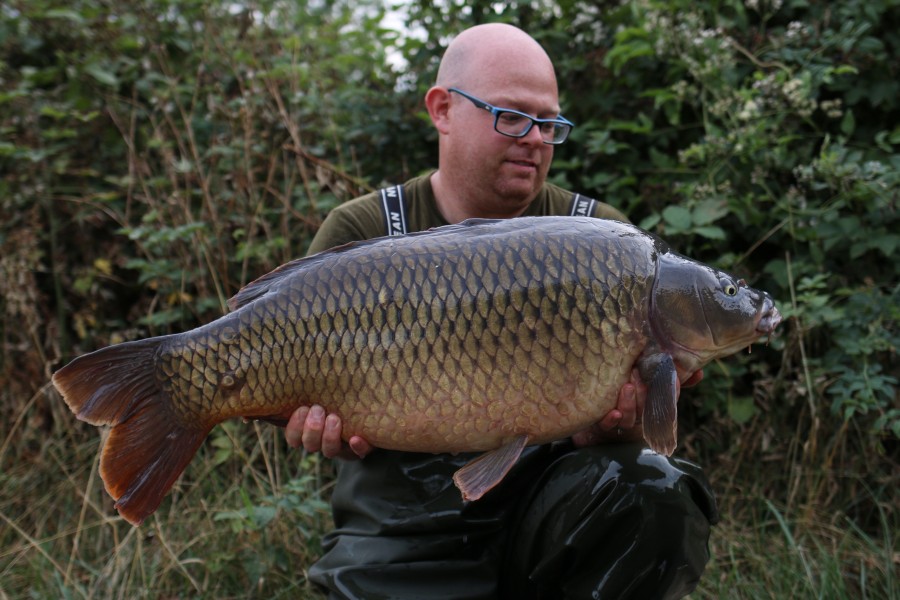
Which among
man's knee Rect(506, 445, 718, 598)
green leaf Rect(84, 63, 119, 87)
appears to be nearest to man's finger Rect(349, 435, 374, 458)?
man's knee Rect(506, 445, 718, 598)

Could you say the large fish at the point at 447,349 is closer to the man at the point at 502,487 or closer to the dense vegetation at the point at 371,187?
the man at the point at 502,487

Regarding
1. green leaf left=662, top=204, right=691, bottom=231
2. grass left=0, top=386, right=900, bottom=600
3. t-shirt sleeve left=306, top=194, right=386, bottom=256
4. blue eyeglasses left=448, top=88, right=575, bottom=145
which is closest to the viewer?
blue eyeglasses left=448, top=88, right=575, bottom=145

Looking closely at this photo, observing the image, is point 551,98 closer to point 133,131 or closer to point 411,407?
point 411,407

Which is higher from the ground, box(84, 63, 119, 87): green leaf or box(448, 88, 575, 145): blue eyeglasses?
box(448, 88, 575, 145): blue eyeglasses

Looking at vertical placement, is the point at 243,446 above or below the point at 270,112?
below

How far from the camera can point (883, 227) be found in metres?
2.44

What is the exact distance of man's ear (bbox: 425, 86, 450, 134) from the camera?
2027 millimetres

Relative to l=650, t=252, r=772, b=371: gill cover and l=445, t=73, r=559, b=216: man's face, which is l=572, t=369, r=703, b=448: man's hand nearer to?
A: l=650, t=252, r=772, b=371: gill cover

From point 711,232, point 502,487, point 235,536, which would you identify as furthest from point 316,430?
point 711,232

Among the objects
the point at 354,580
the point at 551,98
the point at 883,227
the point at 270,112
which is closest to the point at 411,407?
the point at 354,580

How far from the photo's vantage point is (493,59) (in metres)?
1.94

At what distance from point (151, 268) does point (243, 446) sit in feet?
2.17

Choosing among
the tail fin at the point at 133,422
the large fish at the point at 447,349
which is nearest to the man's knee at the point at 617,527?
the large fish at the point at 447,349

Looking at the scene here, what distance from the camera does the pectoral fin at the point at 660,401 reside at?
54.3 inches
